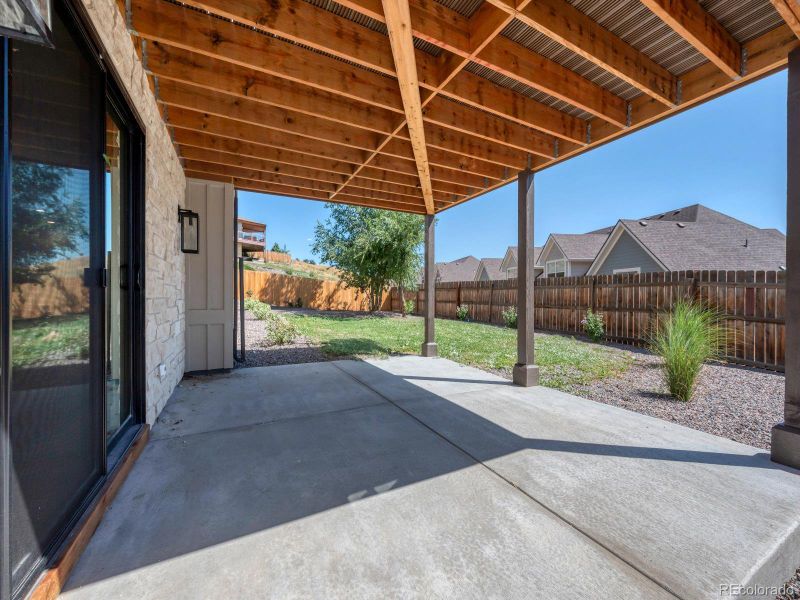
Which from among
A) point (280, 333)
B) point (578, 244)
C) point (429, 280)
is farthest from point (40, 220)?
point (578, 244)

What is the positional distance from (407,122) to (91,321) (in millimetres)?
2753

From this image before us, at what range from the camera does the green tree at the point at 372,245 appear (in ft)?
42.6

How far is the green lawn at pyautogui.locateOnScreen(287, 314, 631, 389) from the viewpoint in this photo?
4.90m

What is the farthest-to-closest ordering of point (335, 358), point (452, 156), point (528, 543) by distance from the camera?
point (335, 358) < point (452, 156) < point (528, 543)

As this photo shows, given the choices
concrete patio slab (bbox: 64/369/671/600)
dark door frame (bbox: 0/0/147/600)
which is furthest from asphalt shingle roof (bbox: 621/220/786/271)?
dark door frame (bbox: 0/0/147/600)

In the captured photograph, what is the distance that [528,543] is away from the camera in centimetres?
148

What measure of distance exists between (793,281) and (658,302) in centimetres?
539

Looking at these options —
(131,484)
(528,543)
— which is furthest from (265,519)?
(528,543)

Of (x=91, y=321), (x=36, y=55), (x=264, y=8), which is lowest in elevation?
(x=91, y=321)

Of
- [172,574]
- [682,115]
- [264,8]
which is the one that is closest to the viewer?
[172,574]

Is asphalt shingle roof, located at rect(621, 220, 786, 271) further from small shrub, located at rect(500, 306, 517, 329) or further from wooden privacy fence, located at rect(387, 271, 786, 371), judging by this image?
small shrub, located at rect(500, 306, 517, 329)

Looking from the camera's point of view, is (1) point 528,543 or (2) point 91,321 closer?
(1) point 528,543

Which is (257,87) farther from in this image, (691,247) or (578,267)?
(578,267)

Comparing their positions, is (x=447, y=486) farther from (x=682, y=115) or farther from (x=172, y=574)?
(x=682, y=115)
